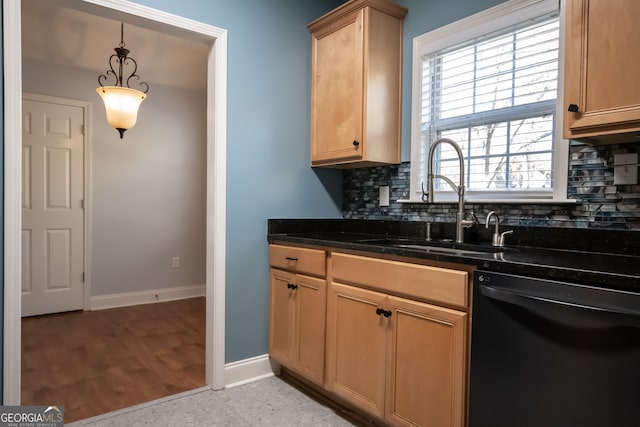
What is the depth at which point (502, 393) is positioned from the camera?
1.33 metres

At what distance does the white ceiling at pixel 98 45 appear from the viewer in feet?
9.77

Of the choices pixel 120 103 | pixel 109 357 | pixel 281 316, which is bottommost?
pixel 109 357

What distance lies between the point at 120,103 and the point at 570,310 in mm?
2845

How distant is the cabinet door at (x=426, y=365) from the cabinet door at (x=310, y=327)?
1.58 ft

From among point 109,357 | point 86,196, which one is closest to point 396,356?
point 109,357

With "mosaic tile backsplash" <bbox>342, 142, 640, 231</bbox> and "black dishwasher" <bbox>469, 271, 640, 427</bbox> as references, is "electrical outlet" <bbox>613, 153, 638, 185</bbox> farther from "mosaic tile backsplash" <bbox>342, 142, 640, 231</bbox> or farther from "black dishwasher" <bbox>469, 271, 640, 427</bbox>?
"black dishwasher" <bbox>469, 271, 640, 427</bbox>

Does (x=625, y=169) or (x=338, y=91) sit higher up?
(x=338, y=91)

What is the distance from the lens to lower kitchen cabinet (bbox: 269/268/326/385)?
2123 mm

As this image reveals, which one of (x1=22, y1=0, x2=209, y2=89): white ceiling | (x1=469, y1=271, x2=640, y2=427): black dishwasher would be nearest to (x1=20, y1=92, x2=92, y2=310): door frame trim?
(x1=22, y1=0, x2=209, y2=89): white ceiling

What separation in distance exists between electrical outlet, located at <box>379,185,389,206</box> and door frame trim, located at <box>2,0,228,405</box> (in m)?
0.99

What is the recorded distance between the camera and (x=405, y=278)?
1662mm

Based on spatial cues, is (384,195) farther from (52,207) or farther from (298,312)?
(52,207)

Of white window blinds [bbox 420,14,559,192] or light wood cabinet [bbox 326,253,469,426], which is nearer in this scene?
light wood cabinet [bbox 326,253,469,426]

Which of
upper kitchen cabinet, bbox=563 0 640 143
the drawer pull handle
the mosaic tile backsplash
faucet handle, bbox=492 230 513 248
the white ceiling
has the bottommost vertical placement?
the drawer pull handle
